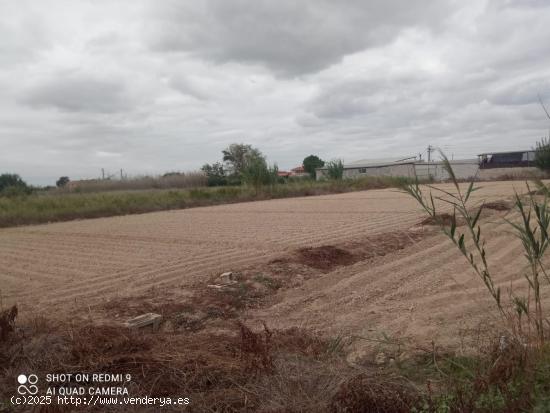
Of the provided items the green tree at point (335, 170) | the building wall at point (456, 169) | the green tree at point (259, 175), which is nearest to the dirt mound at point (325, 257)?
the green tree at point (259, 175)

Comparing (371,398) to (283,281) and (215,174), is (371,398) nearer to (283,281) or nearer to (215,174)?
(283,281)

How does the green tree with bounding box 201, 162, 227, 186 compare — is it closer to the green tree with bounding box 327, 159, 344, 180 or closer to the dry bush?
the green tree with bounding box 327, 159, 344, 180

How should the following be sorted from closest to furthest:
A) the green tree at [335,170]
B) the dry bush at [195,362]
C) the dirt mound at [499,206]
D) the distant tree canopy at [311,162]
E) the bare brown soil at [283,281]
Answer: the dry bush at [195,362] < the bare brown soil at [283,281] < the dirt mound at [499,206] < the green tree at [335,170] < the distant tree canopy at [311,162]

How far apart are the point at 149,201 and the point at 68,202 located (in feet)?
12.1

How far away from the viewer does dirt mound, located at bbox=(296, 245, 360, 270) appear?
7.86m

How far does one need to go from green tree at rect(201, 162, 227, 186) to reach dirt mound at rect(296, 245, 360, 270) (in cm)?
4160

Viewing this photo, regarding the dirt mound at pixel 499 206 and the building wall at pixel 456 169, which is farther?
the building wall at pixel 456 169

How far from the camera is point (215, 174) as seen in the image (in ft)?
180

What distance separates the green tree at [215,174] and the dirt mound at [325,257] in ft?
136

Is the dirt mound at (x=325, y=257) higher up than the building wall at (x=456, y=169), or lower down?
lower down

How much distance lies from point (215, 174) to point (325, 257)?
156 feet

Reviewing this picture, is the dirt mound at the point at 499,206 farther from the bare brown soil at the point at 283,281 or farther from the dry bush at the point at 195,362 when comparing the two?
the dry bush at the point at 195,362

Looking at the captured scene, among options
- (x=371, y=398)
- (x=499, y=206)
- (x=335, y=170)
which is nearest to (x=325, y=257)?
(x=371, y=398)

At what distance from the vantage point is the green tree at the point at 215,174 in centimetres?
5050
